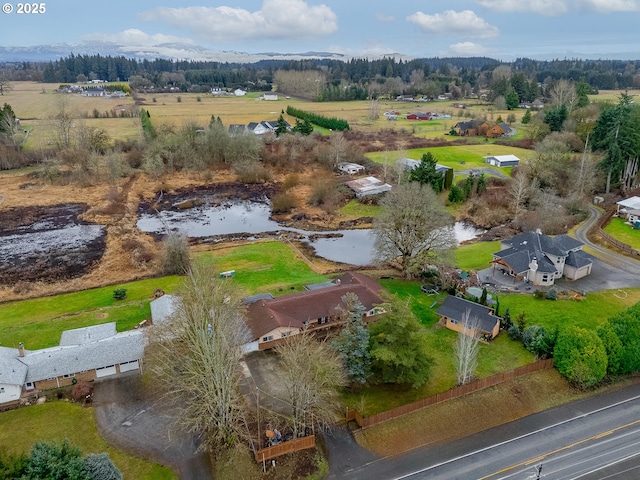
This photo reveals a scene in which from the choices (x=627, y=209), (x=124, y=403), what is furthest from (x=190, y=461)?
(x=627, y=209)

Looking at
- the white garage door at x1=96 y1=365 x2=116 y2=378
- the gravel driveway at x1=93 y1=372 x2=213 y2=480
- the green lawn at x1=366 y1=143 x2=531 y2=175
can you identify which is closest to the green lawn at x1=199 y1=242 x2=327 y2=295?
the white garage door at x1=96 y1=365 x2=116 y2=378

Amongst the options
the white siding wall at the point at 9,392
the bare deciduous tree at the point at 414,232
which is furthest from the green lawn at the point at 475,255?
the white siding wall at the point at 9,392

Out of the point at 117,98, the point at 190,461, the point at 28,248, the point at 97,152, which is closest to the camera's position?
the point at 190,461

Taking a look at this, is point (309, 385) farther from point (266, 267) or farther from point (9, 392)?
point (266, 267)

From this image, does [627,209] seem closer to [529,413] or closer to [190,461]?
[529,413]

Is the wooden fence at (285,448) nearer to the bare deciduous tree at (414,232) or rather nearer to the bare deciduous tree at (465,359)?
the bare deciduous tree at (465,359)

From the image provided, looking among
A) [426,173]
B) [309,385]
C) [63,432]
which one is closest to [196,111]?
[426,173]
